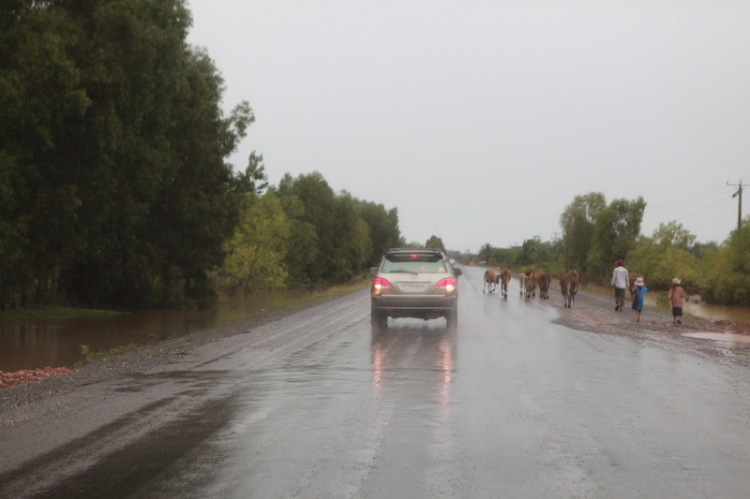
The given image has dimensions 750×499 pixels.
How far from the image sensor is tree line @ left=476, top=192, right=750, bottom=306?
61.2 metres

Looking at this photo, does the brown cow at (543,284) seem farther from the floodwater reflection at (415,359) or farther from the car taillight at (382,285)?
the car taillight at (382,285)

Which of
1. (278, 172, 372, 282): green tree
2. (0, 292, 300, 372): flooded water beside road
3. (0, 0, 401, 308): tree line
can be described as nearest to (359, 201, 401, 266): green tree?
(278, 172, 372, 282): green tree

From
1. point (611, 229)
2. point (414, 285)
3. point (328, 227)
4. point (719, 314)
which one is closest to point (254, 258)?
point (328, 227)

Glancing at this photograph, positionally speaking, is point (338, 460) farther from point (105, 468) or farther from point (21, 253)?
point (21, 253)

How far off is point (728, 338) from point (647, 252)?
223ft

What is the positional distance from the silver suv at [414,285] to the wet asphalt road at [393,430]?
17.0 feet

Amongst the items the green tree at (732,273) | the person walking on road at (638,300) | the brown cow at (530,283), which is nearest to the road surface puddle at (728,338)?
the person walking on road at (638,300)

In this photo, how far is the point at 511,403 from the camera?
30.8 ft

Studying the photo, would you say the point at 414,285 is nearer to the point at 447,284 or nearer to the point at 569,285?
the point at 447,284

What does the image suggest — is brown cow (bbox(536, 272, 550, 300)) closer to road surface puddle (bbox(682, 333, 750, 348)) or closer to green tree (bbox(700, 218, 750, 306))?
road surface puddle (bbox(682, 333, 750, 348))

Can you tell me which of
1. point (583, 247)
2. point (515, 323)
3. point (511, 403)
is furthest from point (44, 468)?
point (583, 247)

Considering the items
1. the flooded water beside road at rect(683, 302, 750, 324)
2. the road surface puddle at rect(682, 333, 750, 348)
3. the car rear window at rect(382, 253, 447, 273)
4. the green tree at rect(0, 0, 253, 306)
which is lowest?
the flooded water beside road at rect(683, 302, 750, 324)

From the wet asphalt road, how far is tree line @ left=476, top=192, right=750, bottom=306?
51342 mm

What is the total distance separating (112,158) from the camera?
30.5 metres
